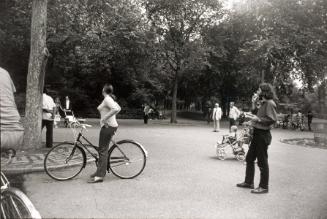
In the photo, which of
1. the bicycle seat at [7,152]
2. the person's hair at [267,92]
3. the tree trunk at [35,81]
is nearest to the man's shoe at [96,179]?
the person's hair at [267,92]

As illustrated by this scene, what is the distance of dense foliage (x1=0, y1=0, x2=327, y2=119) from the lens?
102ft

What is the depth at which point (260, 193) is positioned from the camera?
8320 millimetres

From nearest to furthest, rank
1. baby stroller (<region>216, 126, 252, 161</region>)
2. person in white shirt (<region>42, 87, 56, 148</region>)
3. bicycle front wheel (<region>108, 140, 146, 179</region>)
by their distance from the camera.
A: bicycle front wheel (<region>108, 140, 146, 179</region>)
baby stroller (<region>216, 126, 252, 161</region>)
person in white shirt (<region>42, 87, 56, 148</region>)

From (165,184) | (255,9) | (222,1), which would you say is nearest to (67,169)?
(165,184)

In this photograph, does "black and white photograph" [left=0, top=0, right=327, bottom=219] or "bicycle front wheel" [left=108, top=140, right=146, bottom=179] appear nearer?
"black and white photograph" [left=0, top=0, right=327, bottom=219]

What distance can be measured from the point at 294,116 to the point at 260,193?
102 feet

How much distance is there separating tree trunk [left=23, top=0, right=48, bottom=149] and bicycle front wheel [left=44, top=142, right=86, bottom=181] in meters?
3.73

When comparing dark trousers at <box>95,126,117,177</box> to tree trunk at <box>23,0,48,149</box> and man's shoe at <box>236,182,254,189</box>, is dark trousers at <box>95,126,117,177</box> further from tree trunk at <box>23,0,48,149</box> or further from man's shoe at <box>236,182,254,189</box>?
tree trunk at <box>23,0,48,149</box>

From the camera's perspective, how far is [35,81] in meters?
12.8

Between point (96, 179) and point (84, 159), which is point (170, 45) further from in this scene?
point (96, 179)

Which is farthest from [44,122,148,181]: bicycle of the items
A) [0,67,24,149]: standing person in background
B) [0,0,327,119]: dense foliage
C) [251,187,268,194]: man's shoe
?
[0,0,327,119]: dense foliage

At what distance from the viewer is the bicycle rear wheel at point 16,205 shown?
4051 mm

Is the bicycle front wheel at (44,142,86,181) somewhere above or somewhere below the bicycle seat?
below

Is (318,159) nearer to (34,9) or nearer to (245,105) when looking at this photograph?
(34,9)
